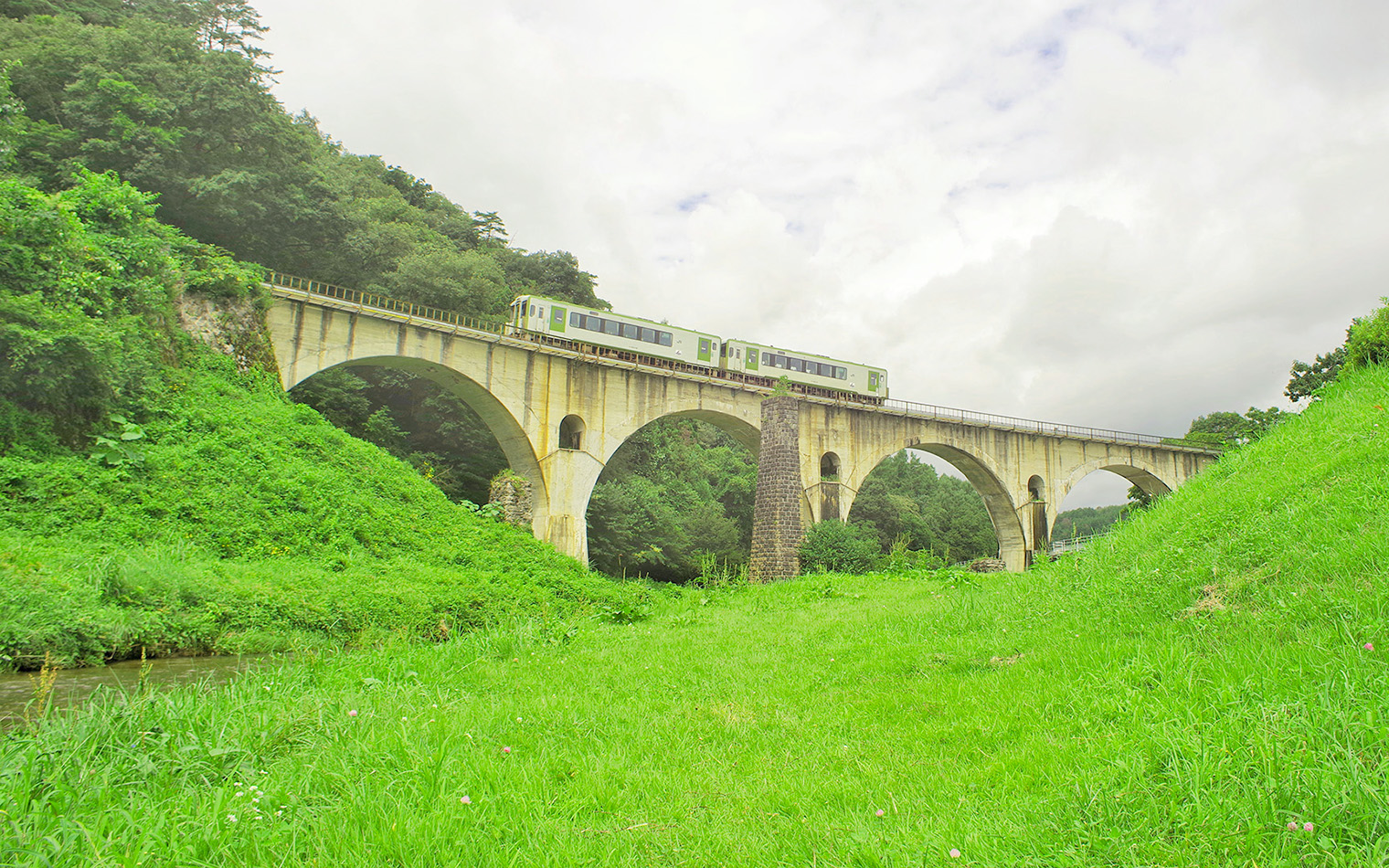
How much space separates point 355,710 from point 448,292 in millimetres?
21887

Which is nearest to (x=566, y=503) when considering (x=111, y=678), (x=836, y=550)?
(x=836, y=550)

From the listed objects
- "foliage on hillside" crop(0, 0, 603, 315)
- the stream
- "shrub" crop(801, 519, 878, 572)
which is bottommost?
the stream

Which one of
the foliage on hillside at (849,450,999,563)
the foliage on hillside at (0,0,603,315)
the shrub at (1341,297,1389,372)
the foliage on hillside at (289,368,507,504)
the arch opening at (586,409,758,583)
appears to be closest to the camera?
the shrub at (1341,297,1389,372)

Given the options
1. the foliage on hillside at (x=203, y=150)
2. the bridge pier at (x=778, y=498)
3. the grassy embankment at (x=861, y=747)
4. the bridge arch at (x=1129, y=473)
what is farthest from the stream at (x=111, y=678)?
the bridge arch at (x=1129, y=473)

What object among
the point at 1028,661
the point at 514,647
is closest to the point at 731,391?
the point at 514,647

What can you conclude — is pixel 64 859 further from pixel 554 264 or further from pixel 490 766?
pixel 554 264

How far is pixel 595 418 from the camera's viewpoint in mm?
21984

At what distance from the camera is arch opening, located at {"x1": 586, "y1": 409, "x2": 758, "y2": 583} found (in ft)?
80.0

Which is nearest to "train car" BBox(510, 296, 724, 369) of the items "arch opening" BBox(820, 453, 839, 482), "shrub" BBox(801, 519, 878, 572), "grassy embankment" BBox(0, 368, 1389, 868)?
"arch opening" BBox(820, 453, 839, 482)

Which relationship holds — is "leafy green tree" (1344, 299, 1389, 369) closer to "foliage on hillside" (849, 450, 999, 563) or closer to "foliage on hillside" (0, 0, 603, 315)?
"foliage on hillside" (0, 0, 603, 315)

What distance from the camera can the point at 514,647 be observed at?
270 inches

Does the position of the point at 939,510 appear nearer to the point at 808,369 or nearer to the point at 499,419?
the point at 808,369

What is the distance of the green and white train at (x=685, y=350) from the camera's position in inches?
880

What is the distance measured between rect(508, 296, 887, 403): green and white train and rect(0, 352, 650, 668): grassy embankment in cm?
806
